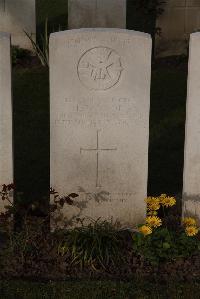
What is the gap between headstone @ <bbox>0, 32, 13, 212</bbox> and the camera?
5836 millimetres

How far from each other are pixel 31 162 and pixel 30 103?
1898mm

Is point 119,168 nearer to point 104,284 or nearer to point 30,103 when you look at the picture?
point 104,284

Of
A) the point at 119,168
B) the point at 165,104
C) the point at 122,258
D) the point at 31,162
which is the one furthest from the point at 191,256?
the point at 165,104

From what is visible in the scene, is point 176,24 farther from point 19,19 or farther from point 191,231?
point 191,231

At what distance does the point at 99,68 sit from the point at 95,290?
1927 millimetres

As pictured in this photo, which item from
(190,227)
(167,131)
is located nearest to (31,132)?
(167,131)

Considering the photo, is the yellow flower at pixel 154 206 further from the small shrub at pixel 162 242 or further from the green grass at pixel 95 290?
the green grass at pixel 95 290

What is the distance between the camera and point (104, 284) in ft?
18.3

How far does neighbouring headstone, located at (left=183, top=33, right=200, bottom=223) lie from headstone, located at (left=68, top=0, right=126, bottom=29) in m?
5.54

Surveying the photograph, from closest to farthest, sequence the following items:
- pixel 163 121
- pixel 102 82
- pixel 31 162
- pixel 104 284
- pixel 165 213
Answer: pixel 104 284, pixel 102 82, pixel 165 213, pixel 31 162, pixel 163 121

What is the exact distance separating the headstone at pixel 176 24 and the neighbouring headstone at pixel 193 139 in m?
5.83

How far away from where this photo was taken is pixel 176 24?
11789mm

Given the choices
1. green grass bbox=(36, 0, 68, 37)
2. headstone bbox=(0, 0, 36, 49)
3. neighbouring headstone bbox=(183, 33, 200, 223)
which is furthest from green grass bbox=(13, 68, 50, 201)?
green grass bbox=(36, 0, 68, 37)

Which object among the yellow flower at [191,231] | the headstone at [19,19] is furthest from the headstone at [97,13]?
the yellow flower at [191,231]
